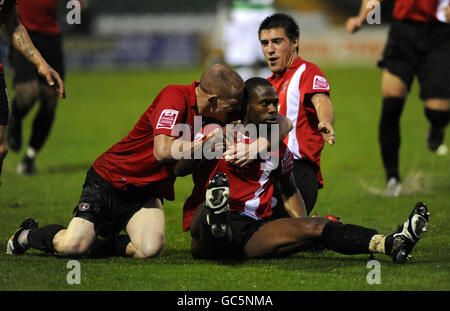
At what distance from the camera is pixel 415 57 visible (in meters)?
7.92

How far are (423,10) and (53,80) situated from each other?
13.0 feet

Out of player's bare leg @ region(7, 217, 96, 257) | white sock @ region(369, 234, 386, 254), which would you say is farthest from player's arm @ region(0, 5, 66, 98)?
white sock @ region(369, 234, 386, 254)

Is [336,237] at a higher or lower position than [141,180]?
lower

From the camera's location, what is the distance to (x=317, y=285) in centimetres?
457

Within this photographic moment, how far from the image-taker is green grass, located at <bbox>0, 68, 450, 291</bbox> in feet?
15.2

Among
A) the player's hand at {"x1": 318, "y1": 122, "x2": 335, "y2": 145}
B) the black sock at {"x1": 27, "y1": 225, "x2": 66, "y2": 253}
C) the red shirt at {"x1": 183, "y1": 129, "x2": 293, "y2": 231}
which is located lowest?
the black sock at {"x1": 27, "y1": 225, "x2": 66, "y2": 253}

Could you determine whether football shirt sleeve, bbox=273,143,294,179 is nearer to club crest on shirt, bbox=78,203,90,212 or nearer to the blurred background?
club crest on shirt, bbox=78,203,90,212

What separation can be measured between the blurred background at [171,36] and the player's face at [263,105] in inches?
884

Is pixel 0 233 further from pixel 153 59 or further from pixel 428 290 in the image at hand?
pixel 153 59

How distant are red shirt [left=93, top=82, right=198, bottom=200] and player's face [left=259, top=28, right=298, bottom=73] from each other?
1038mm

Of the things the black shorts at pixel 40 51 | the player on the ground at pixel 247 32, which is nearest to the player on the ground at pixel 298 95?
the black shorts at pixel 40 51

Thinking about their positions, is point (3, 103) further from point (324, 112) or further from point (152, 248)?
point (324, 112)

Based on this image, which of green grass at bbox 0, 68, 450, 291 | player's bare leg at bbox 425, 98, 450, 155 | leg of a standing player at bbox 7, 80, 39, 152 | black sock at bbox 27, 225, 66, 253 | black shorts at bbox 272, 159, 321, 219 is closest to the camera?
green grass at bbox 0, 68, 450, 291

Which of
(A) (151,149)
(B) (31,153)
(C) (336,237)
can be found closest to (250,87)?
(A) (151,149)
